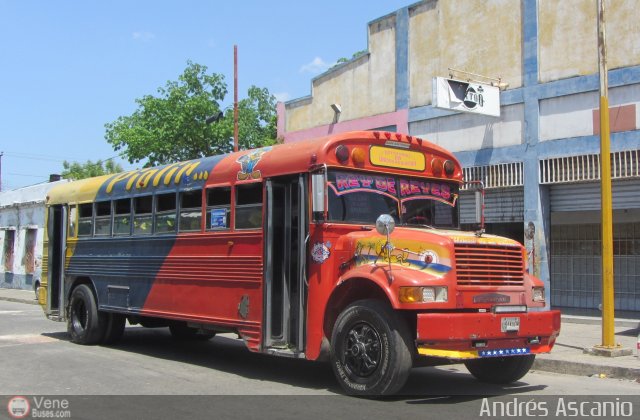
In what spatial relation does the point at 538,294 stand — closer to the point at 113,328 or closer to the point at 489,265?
the point at 489,265

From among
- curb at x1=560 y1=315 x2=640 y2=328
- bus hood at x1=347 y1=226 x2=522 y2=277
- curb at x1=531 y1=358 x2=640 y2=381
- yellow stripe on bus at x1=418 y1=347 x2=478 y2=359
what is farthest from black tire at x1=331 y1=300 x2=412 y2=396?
curb at x1=560 y1=315 x2=640 y2=328

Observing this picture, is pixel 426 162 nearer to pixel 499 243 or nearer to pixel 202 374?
pixel 499 243

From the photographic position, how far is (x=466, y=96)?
16.3 m

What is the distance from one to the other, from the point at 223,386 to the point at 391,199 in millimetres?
3058

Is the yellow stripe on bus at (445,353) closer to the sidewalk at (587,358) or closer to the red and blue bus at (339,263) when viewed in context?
the red and blue bus at (339,263)

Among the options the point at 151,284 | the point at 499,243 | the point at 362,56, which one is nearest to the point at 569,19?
the point at 362,56

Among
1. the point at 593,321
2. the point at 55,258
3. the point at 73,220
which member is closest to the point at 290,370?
the point at 73,220

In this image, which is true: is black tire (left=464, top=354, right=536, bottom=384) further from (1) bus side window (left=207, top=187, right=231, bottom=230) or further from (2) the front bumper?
(1) bus side window (left=207, top=187, right=231, bottom=230)

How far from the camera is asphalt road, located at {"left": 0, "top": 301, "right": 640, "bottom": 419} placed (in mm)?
7109

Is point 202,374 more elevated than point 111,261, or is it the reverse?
point 111,261

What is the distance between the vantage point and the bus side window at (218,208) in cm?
968

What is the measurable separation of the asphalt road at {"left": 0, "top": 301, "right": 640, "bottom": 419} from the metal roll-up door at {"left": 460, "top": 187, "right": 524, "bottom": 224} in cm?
727

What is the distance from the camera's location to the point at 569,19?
1570cm

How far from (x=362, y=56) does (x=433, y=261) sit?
14.0 metres
